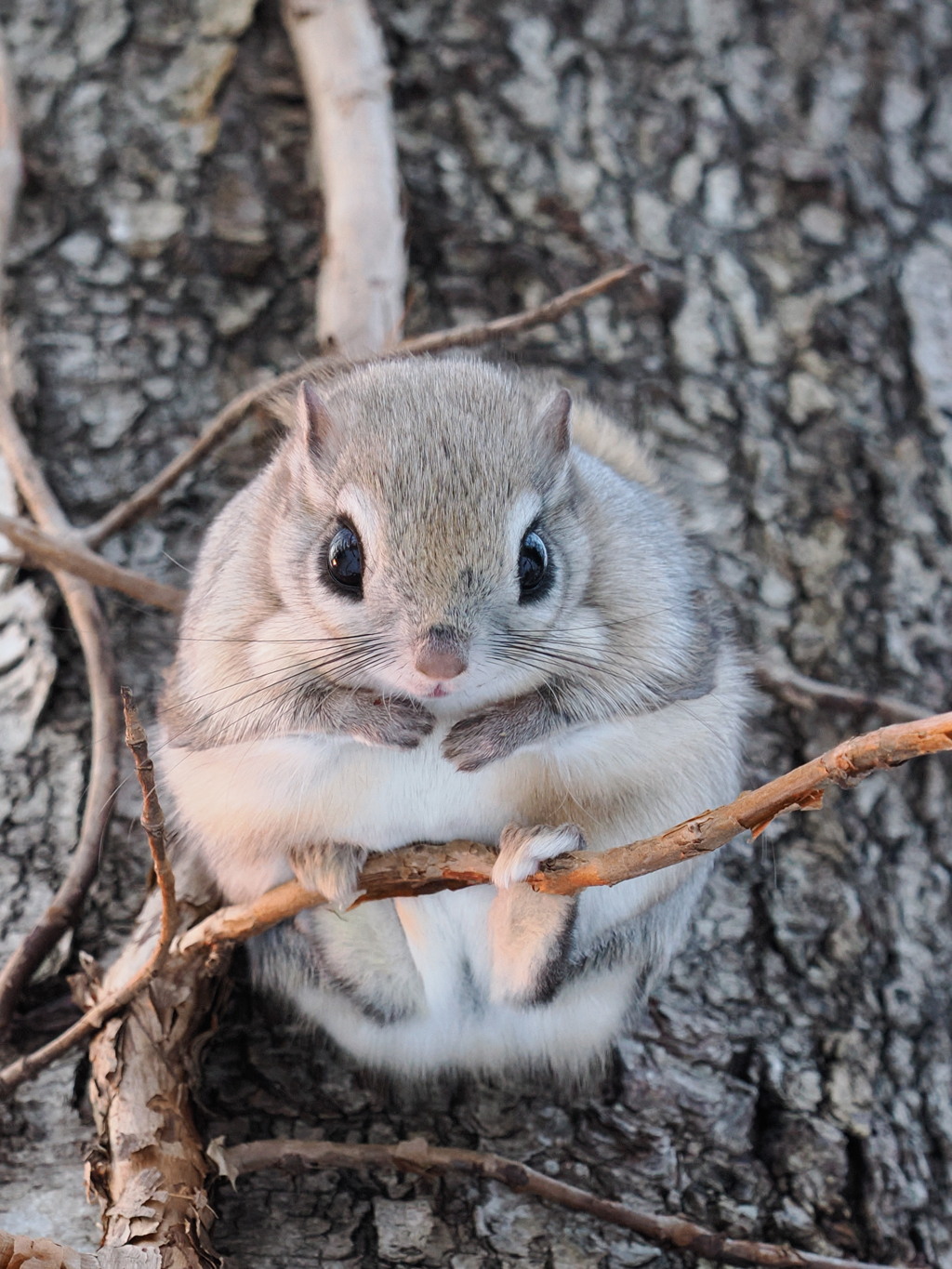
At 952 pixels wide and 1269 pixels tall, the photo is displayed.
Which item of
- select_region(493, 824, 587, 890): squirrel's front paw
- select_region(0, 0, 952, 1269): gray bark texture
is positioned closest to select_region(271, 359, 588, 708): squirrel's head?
select_region(493, 824, 587, 890): squirrel's front paw

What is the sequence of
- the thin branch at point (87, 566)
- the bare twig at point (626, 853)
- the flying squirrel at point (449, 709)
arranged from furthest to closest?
the thin branch at point (87, 566) < the flying squirrel at point (449, 709) < the bare twig at point (626, 853)

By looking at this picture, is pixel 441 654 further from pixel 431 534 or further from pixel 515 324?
pixel 515 324

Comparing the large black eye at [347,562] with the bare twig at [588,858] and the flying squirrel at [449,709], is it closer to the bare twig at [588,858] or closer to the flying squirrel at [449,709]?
the flying squirrel at [449,709]

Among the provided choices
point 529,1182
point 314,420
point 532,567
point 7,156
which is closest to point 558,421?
point 532,567

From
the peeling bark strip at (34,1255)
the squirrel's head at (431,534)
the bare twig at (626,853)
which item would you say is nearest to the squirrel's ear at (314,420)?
the squirrel's head at (431,534)

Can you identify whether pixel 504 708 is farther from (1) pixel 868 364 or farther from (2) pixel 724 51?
(2) pixel 724 51

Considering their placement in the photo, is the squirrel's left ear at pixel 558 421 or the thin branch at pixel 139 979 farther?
the squirrel's left ear at pixel 558 421
